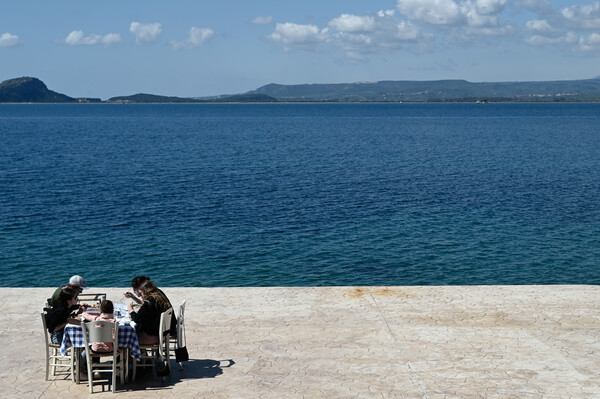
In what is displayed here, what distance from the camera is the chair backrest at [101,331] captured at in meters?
9.74

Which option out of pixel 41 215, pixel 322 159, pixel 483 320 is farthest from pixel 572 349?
pixel 322 159

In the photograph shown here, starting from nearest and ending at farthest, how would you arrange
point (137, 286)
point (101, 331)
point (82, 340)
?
1. point (101, 331)
2. point (82, 340)
3. point (137, 286)

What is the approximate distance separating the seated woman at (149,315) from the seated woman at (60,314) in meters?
0.91

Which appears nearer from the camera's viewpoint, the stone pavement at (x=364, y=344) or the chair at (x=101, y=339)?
the chair at (x=101, y=339)

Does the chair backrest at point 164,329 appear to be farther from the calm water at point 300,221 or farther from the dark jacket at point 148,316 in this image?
the calm water at point 300,221

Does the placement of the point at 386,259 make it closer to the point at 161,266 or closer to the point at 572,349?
the point at 161,266

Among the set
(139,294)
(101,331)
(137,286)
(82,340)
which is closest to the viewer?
(101,331)

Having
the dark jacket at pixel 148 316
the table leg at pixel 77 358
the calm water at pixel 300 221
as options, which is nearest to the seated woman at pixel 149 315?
the dark jacket at pixel 148 316

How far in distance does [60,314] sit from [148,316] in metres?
1.26

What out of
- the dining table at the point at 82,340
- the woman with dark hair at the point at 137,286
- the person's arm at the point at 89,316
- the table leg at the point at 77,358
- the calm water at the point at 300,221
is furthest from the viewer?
the calm water at the point at 300,221

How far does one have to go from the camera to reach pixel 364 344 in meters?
11.7

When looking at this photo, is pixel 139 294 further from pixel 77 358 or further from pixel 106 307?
pixel 77 358

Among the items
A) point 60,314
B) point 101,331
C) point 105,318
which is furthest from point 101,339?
point 60,314

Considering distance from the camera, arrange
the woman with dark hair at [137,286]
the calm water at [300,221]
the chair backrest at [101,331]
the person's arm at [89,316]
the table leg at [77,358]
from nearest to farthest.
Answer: the chair backrest at [101,331]
the table leg at [77,358]
the person's arm at [89,316]
the woman with dark hair at [137,286]
the calm water at [300,221]
